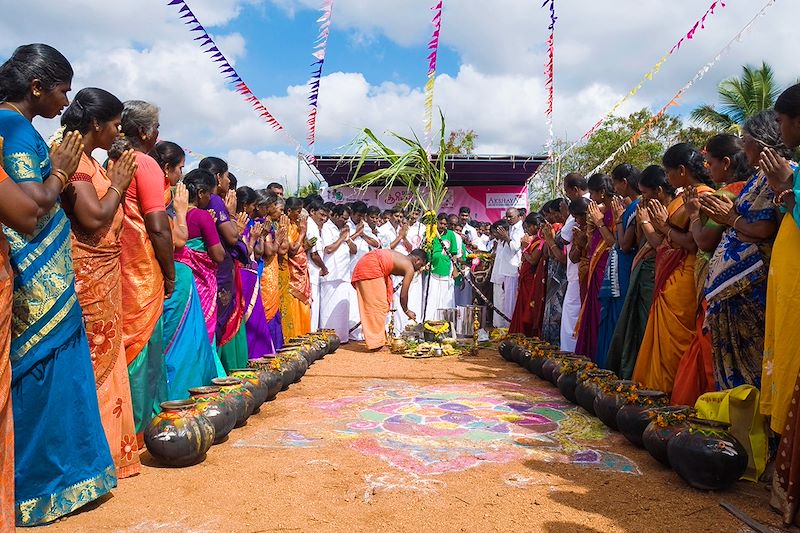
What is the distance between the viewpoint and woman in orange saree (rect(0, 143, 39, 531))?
8.15 ft

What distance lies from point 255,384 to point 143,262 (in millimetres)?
1531

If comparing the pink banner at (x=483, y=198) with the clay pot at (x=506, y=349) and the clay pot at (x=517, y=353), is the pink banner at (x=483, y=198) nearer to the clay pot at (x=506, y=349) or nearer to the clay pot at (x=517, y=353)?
the clay pot at (x=506, y=349)

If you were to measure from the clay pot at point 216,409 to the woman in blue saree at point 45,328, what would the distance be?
3.34ft

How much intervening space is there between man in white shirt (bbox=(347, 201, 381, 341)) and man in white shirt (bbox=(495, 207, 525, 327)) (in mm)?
2359

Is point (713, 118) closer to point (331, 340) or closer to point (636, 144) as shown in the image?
point (636, 144)

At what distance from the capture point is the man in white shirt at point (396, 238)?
11500 mm

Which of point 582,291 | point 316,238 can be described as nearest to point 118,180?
point 582,291

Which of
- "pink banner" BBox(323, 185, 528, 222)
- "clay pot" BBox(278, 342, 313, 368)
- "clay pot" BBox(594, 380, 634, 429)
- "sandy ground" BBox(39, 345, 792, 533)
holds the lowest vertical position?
"sandy ground" BBox(39, 345, 792, 533)

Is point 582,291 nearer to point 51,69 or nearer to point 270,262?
point 270,262

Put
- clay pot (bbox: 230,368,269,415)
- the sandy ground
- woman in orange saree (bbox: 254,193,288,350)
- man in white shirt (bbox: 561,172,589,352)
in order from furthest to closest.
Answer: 1. man in white shirt (bbox: 561,172,589,352)
2. woman in orange saree (bbox: 254,193,288,350)
3. clay pot (bbox: 230,368,269,415)
4. the sandy ground

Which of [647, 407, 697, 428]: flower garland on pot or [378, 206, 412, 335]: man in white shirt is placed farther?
[378, 206, 412, 335]: man in white shirt

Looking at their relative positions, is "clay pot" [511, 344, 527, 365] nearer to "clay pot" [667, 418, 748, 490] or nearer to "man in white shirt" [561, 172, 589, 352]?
"man in white shirt" [561, 172, 589, 352]

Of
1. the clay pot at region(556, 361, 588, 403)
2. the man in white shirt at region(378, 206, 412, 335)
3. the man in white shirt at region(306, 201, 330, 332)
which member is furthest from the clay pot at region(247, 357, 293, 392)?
the man in white shirt at region(378, 206, 412, 335)

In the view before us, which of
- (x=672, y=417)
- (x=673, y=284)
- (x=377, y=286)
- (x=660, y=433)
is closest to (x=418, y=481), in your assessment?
(x=660, y=433)
